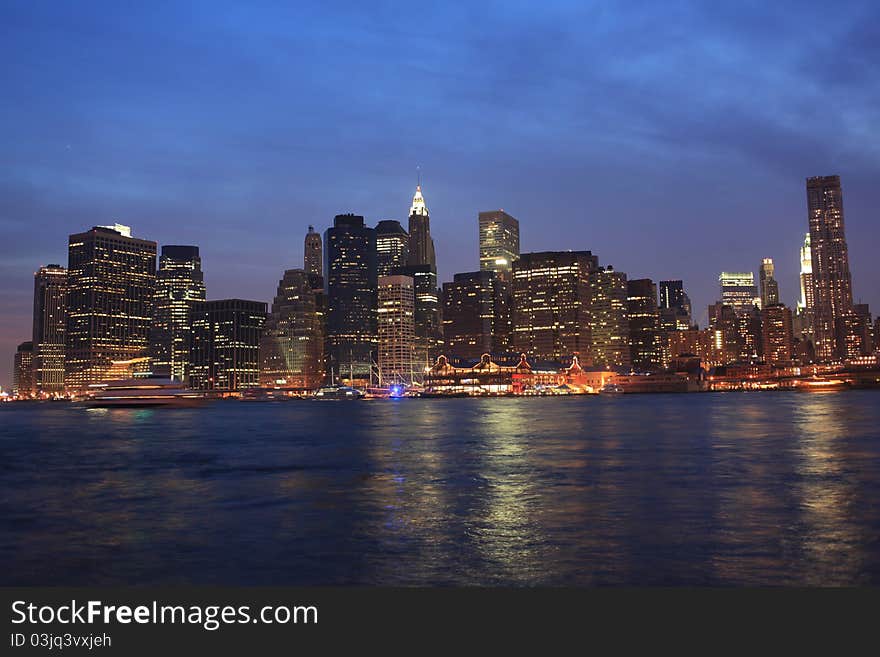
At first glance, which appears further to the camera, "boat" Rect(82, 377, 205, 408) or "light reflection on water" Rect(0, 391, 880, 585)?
"boat" Rect(82, 377, 205, 408)

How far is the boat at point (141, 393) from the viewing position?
624 feet

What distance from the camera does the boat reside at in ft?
624

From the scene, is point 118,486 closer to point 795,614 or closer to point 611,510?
point 611,510

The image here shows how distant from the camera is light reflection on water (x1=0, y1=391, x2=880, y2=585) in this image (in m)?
20.0

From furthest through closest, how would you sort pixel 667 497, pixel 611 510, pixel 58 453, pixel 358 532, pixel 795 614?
pixel 58 453 → pixel 667 497 → pixel 611 510 → pixel 358 532 → pixel 795 614

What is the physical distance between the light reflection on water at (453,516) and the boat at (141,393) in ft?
449

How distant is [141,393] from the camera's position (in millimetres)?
190125

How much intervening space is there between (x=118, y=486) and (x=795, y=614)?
3564 centimetres

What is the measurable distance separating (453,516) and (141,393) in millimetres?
178651

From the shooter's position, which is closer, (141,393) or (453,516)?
(453,516)

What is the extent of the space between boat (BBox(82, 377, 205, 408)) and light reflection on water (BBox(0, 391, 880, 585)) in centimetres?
13694

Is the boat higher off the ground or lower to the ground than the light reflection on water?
higher

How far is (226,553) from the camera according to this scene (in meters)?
22.5

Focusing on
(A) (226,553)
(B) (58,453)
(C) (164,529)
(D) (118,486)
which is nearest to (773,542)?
(A) (226,553)
